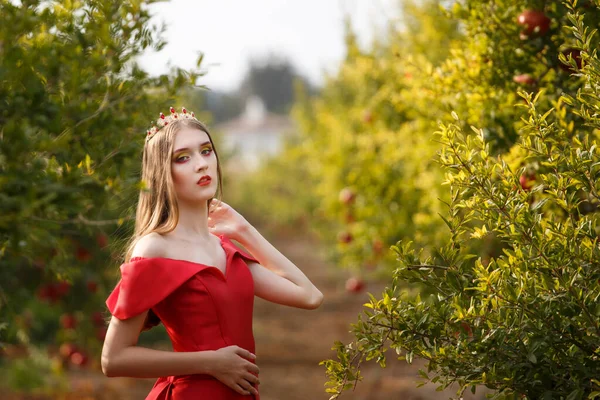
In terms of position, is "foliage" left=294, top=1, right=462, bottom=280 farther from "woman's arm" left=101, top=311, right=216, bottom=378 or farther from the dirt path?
"woman's arm" left=101, top=311, right=216, bottom=378

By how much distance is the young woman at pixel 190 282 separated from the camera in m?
2.04

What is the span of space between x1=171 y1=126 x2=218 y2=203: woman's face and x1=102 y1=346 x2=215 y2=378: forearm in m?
0.49

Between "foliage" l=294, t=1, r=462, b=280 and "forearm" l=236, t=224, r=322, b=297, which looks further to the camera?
"foliage" l=294, t=1, r=462, b=280

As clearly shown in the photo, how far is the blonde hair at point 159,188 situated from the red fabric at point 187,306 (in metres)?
0.15

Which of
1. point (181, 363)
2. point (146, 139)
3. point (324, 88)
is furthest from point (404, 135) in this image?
point (324, 88)

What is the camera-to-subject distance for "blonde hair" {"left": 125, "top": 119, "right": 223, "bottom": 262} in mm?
2213

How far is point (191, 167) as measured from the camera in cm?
221

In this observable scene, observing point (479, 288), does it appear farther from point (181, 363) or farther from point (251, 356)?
point (181, 363)

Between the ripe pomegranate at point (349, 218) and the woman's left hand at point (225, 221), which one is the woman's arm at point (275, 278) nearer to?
the woman's left hand at point (225, 221)

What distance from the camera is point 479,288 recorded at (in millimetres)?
1836

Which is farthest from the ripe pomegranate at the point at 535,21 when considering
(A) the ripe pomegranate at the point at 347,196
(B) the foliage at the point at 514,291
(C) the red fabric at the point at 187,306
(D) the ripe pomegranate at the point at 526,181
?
(A) the ripe pomegranate at the point at 347,196

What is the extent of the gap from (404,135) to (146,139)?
10.8 feet

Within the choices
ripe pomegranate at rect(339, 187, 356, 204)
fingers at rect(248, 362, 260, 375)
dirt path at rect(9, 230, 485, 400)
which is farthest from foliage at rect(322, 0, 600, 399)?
ripe pomegranate at rect(339, 187, 356, 204)

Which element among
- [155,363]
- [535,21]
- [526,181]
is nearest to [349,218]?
[526,181]
